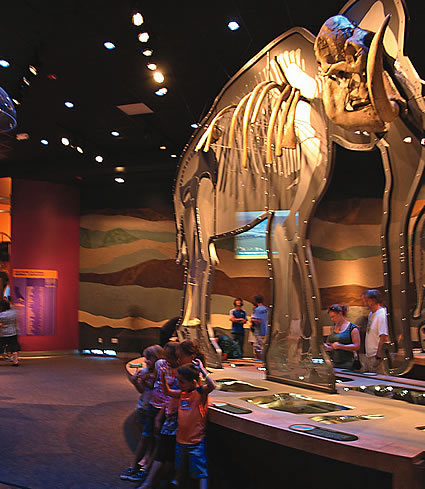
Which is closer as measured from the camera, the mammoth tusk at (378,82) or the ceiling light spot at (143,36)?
the mammoth tusk at (378,82)

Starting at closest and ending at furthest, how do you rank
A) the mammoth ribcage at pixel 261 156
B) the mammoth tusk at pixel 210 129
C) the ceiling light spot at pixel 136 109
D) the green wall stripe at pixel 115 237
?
the mammoth ribcage at pixel 261 156 < the mammoth tusk at pixel 210 129 < the ceiling light spot at pixel 136 109 < the green wall stripe at pixel 115 237

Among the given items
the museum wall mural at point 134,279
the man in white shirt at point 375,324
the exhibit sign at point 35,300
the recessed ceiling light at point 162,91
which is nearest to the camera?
the man in white shirt at point 375,324

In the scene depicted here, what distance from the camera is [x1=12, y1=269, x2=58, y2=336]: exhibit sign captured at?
12055 mm

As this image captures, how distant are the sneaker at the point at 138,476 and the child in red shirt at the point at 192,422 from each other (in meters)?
0.65

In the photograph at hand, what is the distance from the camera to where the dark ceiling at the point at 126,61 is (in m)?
6.47

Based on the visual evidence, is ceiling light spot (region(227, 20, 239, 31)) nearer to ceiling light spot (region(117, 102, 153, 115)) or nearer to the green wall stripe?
ceiling light spot (region(117, 102, 153, 115))

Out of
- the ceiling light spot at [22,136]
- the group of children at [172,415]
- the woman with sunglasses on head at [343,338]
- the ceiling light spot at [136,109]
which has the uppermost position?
the ceiling light spot at [136,109]

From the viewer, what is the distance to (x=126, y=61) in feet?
25.5

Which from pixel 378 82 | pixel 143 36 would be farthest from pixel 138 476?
pixel 143 36

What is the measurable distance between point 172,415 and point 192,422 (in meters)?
0.22

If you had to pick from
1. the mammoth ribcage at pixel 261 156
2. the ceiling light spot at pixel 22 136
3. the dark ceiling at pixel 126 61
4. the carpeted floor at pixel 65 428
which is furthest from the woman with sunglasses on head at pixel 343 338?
the ceiling light spot at pixel 22 136

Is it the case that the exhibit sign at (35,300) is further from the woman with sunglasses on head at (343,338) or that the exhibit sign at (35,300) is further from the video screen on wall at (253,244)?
the woman with sunglasses on head at (343,338)

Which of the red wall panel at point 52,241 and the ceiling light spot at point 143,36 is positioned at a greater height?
the ceiling light spot at point 143,36

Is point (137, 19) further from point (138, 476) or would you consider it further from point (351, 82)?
point (138, 476)
